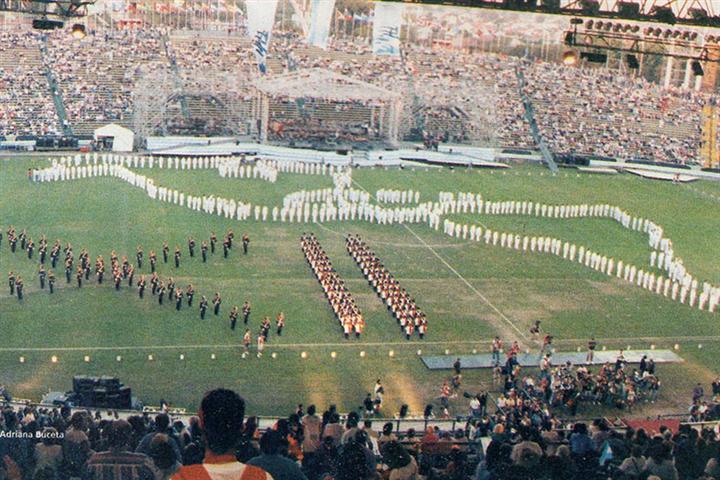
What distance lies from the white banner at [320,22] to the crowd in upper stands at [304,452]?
29377mm

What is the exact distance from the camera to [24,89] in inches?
1836

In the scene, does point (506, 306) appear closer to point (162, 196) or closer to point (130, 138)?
point (162, 196)

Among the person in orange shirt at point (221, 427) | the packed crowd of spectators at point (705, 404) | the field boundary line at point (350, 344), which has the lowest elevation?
the field boundary line at point (350, 344)

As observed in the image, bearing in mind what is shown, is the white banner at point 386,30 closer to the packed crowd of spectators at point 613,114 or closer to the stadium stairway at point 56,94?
the packed crowd of spectators at point 613,114

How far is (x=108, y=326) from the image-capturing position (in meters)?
19.1

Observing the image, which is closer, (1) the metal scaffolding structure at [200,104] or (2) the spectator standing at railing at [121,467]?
(2) the spectator standing at railing at [121,467]

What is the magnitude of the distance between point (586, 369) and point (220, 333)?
7585 millimetres

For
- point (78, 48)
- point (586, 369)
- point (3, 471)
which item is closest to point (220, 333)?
point (586, 369)

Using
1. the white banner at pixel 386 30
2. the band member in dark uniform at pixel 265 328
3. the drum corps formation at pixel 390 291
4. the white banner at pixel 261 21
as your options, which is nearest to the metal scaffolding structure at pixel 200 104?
the white banner at pixel 386 30

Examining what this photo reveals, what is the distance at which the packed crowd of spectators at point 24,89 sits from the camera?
44.2 metres

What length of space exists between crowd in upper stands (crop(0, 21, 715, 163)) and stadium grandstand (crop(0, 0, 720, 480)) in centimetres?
19

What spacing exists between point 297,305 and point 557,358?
20.4ft

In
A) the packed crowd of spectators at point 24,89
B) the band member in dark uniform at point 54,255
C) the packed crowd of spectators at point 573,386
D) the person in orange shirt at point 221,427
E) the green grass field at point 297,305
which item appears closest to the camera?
the person in orange shirt at point 221,427

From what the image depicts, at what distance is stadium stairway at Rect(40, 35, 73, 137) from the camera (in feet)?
148
